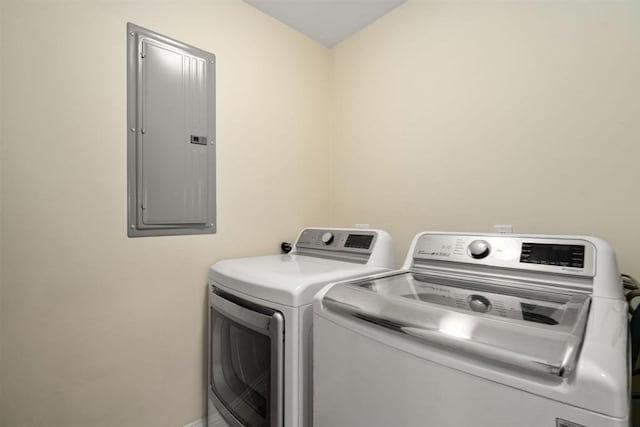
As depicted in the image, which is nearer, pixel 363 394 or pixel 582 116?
pixel 363 394

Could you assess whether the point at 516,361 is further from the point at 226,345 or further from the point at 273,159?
the point at 273,159

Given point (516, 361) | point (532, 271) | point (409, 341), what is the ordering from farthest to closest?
point (532, 271), point (409, 341), point (516, 361)

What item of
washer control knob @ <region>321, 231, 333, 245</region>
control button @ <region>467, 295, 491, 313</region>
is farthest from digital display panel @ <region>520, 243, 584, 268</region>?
washer control knob @ <region>321, 231, 333, 245</region>

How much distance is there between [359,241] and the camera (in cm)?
150

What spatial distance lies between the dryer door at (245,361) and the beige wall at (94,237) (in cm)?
22

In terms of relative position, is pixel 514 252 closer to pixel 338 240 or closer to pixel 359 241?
pixel 359 241

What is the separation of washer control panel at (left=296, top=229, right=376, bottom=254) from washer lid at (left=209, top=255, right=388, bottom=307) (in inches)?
3.9

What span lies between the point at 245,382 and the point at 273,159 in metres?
1.25

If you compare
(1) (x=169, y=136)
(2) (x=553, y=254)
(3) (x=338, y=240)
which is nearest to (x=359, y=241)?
(3) (x=338, y=240)

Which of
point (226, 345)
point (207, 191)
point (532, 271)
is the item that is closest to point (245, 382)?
point (226, 345)

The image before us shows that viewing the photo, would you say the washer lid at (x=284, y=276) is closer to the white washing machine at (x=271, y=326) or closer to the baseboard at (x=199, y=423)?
the white washing machine at (x=271, y=326)

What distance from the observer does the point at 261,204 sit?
1780mm

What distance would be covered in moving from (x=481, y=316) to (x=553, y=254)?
21.4 inches

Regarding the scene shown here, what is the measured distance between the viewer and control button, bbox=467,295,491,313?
77 centimetres
